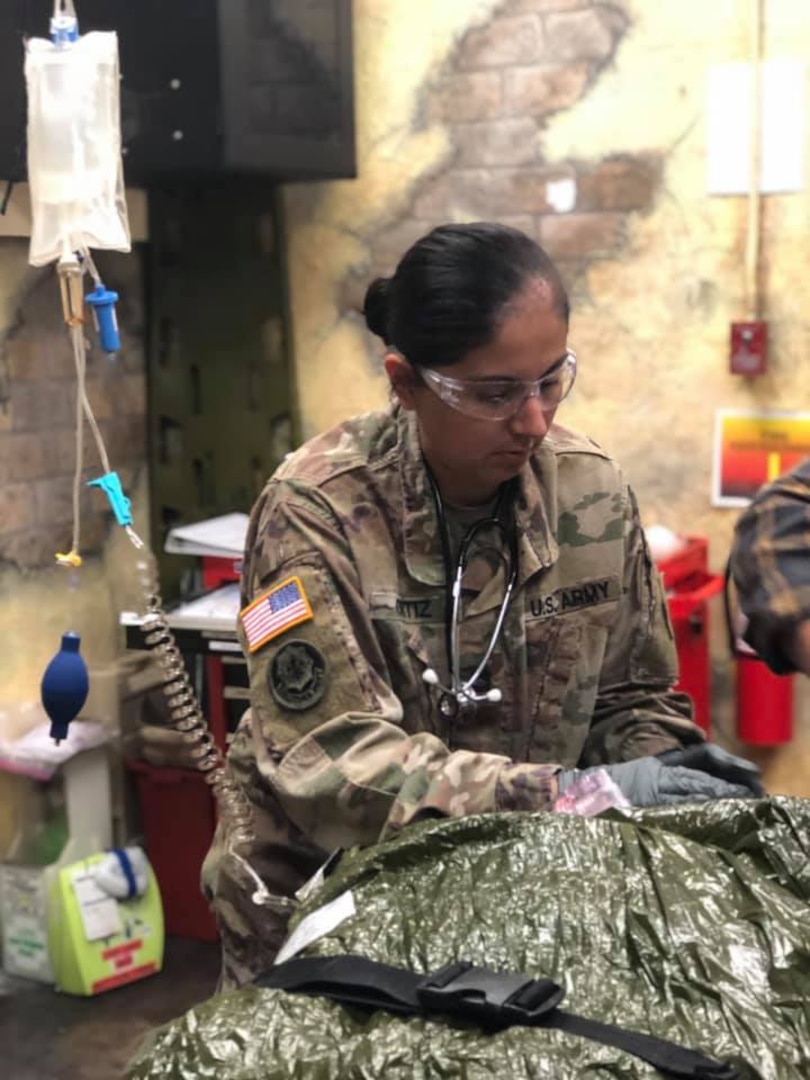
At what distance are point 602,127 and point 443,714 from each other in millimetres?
1822

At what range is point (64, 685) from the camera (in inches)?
85.1

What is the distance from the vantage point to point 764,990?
981 millimetres

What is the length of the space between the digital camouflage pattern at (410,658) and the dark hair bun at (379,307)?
0.37 feet

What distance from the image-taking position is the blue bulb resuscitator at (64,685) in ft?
7.06

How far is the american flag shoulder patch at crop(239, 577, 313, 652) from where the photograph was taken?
5.12 ft

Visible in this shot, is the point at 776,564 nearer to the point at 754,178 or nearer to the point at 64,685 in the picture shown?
the point at 64,685

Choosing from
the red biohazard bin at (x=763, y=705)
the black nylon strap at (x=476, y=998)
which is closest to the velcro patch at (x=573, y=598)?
the black nylon strap at (x=476, y=998)

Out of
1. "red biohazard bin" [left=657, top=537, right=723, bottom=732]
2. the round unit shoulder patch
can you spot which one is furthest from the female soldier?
"red biohazard bin" [left=657, top=537, right=723, bottom=732]

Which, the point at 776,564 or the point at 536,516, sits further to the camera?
the point at 536,516

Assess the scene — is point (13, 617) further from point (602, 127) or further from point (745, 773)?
point (745, 773)

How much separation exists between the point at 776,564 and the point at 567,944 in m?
0.42

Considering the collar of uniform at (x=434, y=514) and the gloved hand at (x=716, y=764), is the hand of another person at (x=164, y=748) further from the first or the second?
the gloved hand at (x=716, y=764)

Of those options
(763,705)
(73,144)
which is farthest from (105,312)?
(763,705)

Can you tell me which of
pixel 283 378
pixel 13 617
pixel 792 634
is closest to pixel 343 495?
pixel 792 634
